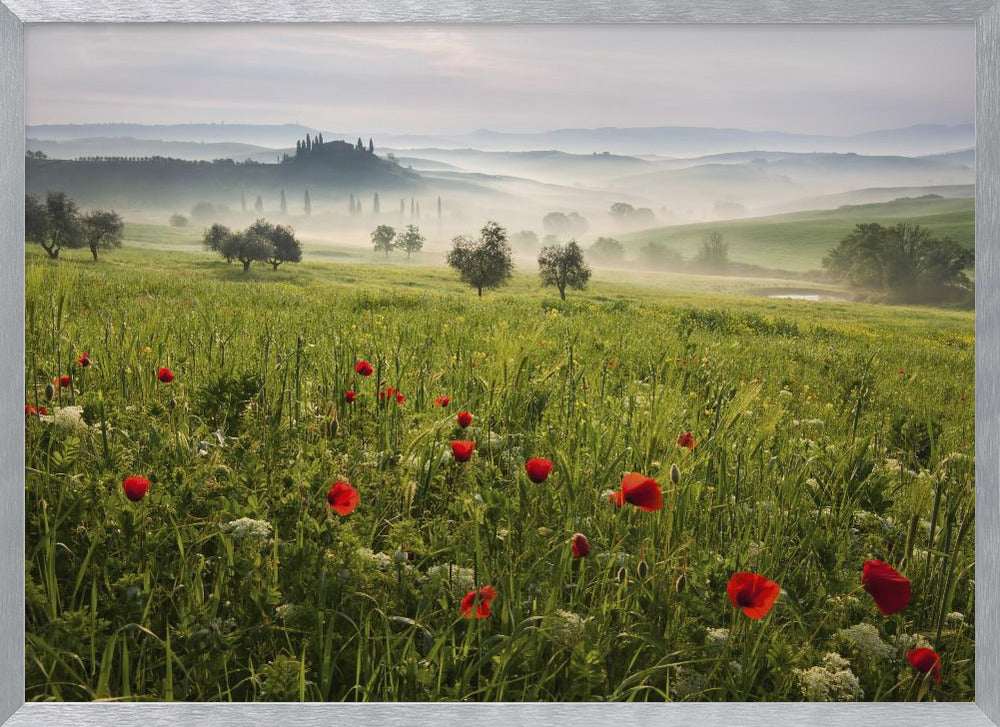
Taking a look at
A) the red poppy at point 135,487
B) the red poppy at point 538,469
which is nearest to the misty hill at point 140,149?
the red poppy at point 135,487

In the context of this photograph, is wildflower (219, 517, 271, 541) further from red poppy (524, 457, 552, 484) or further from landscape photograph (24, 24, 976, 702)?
red poppy (524, 457, 552, 484)

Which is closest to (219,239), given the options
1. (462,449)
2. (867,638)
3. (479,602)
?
(462,449)

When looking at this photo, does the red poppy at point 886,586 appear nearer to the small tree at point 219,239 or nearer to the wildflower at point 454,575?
the wildflower at point 454,575

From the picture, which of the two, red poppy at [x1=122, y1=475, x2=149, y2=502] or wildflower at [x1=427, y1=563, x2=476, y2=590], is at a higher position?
red poppy at [x1=122, y1=475, x2=149, y2=502]

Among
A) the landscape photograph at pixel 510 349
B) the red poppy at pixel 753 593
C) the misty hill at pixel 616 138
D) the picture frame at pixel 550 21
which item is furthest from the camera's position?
the misty hill at pixel 616 138

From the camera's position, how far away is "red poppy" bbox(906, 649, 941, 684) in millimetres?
2346

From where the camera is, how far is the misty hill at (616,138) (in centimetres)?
253

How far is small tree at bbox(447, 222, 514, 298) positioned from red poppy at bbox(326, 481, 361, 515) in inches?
31.5

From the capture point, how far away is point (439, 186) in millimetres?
2553

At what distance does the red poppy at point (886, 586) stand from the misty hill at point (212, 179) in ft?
6.31

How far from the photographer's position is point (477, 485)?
2.44 metres

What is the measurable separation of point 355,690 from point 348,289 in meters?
1.32

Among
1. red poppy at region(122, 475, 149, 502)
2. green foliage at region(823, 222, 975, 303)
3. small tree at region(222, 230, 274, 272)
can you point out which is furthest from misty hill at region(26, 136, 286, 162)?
green foliage at region(823, 222, 975, 303)

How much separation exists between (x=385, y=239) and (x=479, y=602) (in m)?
1.26
